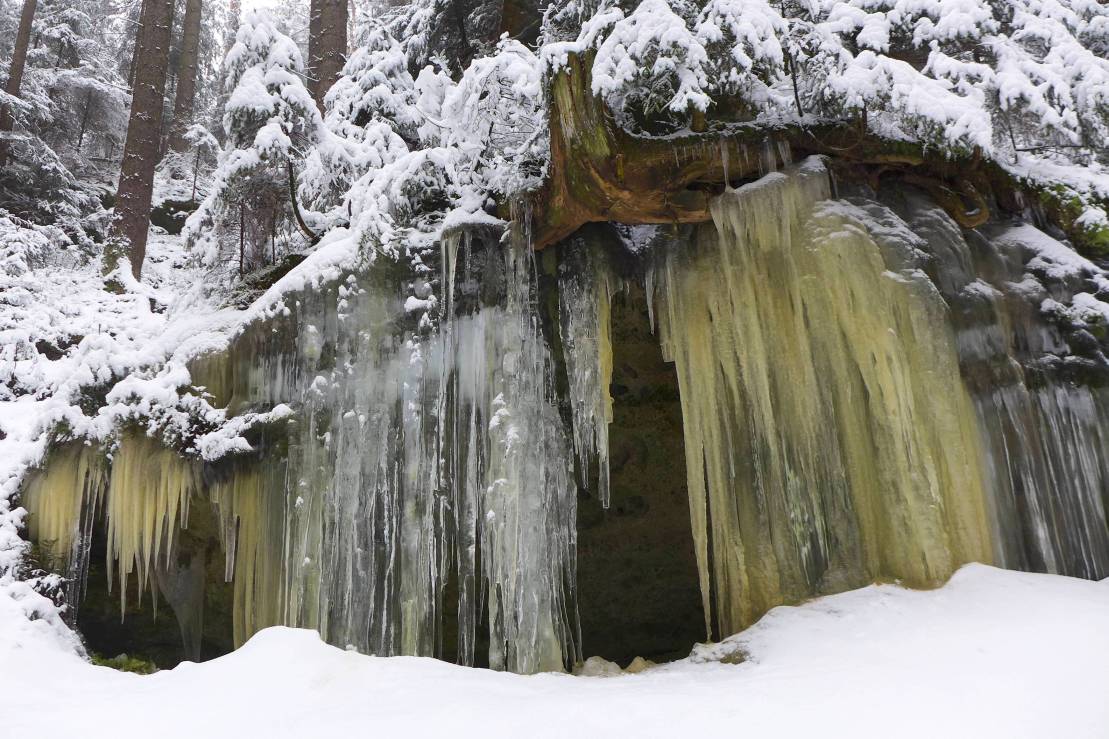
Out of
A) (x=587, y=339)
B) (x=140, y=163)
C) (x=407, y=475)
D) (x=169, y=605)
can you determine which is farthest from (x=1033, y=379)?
(x=140, y=163)

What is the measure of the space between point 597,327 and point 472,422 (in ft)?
4.13

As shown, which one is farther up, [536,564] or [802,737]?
[536,564]

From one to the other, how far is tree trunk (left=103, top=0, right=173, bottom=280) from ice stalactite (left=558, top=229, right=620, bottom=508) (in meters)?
Answer: 6.49

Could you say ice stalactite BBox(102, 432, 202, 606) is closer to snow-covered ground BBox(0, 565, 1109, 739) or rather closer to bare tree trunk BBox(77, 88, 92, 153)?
snow-covered ground BBox(0, 565, 1109, 739)

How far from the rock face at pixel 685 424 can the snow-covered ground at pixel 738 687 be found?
621 mm

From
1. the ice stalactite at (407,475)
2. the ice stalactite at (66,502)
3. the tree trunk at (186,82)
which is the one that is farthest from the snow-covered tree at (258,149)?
the tree trunk at (186,82)

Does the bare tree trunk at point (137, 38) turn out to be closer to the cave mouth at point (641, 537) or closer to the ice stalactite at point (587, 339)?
the ice stalactite at point (587, 339)

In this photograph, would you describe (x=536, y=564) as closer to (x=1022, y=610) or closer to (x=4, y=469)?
(x=1022, y=610)

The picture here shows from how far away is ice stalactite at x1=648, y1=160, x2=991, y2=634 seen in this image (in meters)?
5.07

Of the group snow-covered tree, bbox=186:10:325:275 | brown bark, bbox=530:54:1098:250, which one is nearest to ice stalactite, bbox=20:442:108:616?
snow-covered tree, bbox=186:10:325:275

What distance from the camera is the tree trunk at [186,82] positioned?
52.4 feet

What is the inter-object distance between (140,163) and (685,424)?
8.07m

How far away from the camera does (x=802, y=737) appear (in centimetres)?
315

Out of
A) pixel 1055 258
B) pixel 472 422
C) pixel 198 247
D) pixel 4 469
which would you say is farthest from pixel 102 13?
pixel 1055 258
